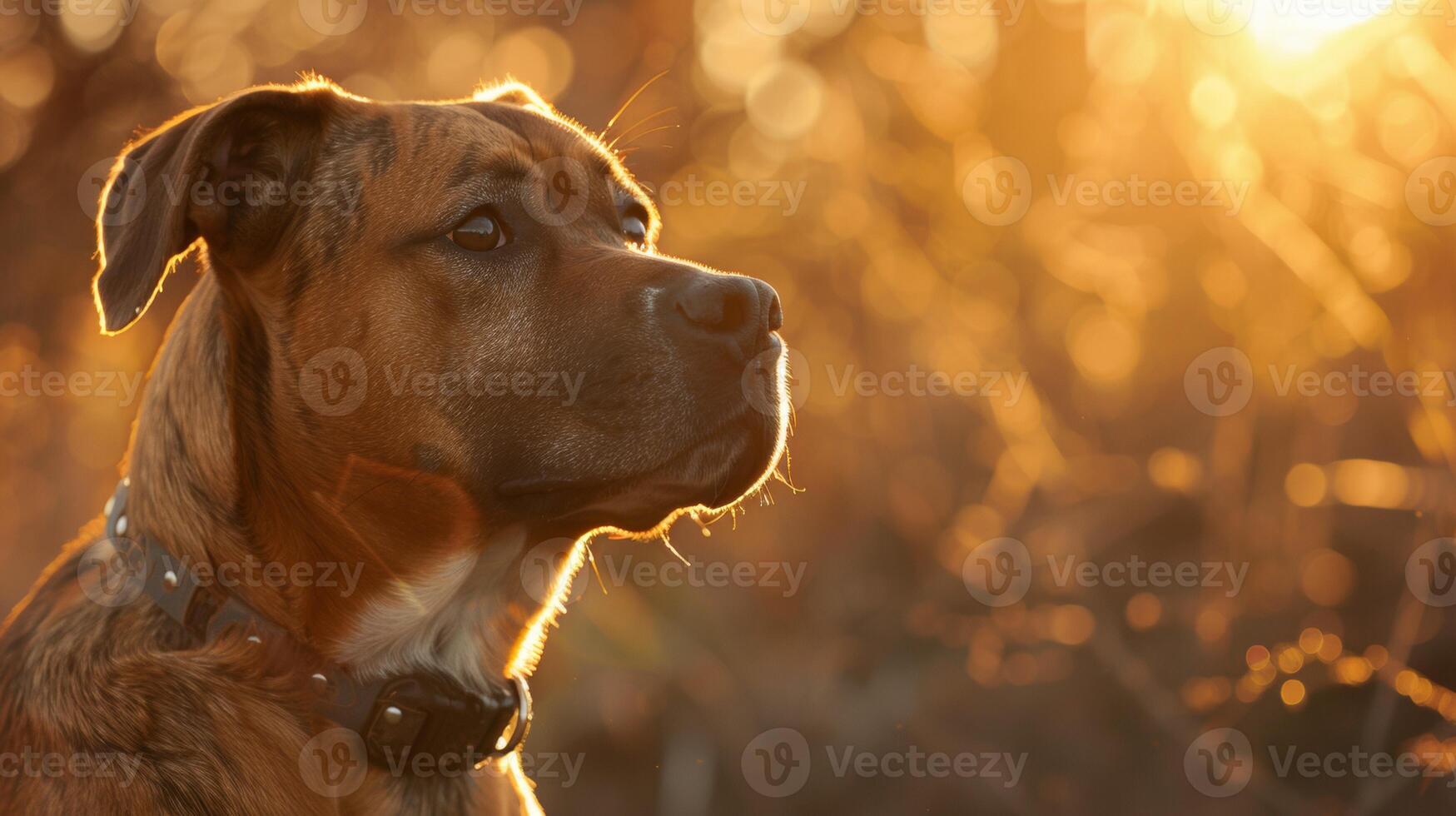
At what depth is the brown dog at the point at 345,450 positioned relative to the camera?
2.88 meters

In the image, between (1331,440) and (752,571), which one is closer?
(1331,440)

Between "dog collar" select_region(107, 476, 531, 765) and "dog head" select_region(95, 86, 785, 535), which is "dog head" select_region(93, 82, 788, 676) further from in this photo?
"dog collar" select_region(107, 476, 531, 765)

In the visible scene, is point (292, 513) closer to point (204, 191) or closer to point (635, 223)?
point (204, 191)

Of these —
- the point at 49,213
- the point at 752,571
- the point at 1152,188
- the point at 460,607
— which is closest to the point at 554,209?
the point at 460,607

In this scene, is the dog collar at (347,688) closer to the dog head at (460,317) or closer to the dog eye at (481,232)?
the dog head at (460,317)

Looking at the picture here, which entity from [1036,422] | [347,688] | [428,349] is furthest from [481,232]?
[1036,422]

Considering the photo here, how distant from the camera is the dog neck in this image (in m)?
2.96

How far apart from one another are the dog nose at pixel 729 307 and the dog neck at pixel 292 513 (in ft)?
2.52

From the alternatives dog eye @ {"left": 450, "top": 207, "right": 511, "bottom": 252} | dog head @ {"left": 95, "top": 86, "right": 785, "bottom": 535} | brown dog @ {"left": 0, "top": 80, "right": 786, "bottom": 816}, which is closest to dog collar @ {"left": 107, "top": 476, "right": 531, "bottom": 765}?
brown dog @ {"left": 0, "top": 80, "right": 786, "bottom": 816}

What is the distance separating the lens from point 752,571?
6.05 m

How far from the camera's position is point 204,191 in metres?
3.13

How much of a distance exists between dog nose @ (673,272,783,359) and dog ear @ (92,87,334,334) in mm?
1133

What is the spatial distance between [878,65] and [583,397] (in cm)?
434

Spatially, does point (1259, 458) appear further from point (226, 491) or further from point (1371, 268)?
point (226, 491)
